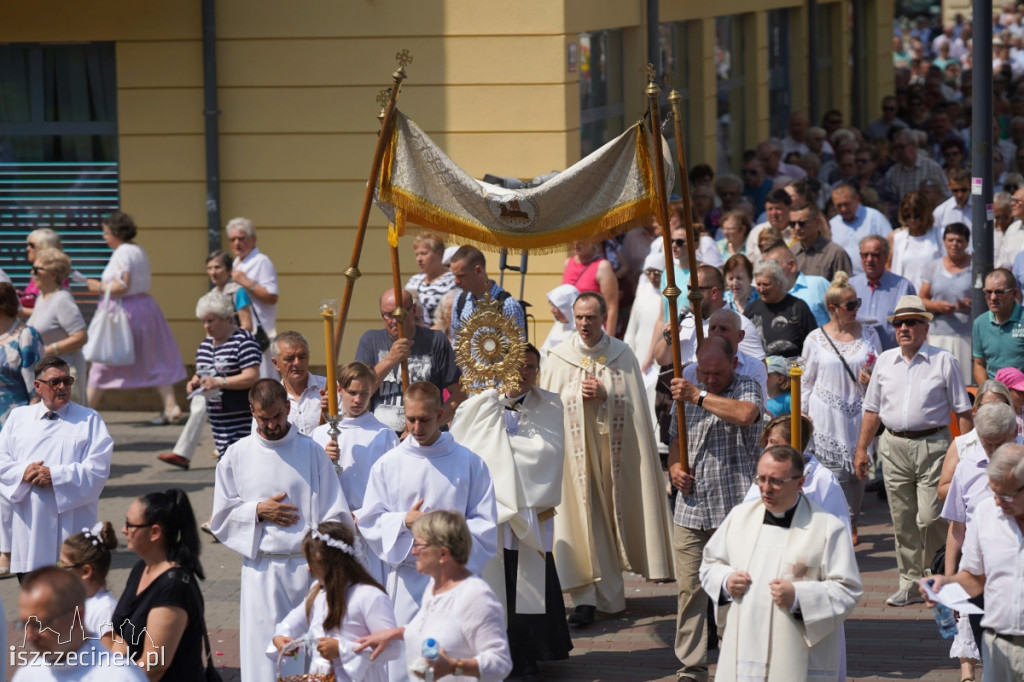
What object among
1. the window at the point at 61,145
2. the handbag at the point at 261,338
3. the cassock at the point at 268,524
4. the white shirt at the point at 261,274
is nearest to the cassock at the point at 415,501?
the cassock at the point at 268,524

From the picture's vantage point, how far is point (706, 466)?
7926 mm

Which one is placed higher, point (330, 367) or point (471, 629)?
point (330, 367)

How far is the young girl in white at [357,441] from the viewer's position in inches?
313

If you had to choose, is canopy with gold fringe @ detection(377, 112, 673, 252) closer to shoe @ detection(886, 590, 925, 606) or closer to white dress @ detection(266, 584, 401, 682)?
shoe @ detection(886, 590, 925, 606)

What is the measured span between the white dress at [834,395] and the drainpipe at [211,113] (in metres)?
5.95

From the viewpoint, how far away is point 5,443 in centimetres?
848

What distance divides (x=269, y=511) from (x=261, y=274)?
5.87 metres

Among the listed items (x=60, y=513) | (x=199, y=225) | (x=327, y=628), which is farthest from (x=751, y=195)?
(x=327, y=628)

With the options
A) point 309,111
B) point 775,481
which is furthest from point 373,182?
point 309,111

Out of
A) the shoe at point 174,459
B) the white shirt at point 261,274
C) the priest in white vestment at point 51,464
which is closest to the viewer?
the priest in white vestment at point 51,464

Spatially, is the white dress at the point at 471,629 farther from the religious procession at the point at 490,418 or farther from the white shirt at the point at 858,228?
the white shirt at the point at 858,228

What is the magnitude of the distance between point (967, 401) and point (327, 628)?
4.65m

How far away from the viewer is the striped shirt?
10.3 meters

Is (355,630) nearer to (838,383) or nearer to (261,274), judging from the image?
(838,383)
